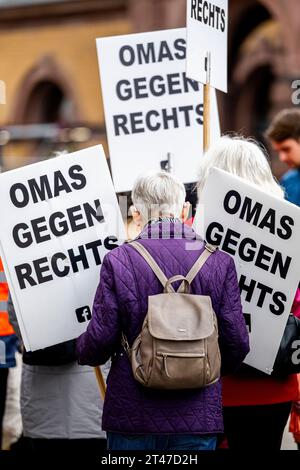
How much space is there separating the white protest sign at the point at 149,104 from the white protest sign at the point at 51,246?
3.91 feet

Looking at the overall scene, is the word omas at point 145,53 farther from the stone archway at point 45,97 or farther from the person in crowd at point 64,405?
the stone archway at point 45,97

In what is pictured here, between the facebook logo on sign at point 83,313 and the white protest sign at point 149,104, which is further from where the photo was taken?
the white protest sign at point 149,104

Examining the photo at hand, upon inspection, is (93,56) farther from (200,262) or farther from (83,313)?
(200,262)

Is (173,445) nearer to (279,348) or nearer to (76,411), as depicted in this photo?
(279,348)

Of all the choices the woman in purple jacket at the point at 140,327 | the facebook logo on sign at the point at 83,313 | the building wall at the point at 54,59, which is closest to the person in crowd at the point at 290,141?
the facebook logo on sign at the point at 83,313

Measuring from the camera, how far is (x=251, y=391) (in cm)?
409

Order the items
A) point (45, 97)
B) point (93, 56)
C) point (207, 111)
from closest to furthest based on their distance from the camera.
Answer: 1. point (207, 111)
2. point (93, 56)
3. point (45, 97)

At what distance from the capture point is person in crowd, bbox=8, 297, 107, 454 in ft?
15.3

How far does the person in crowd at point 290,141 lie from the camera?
20.5ft

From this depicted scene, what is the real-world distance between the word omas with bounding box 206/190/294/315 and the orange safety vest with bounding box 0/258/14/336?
120 centimetres

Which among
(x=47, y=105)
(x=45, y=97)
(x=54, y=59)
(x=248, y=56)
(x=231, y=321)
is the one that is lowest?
(x=47, y=105)

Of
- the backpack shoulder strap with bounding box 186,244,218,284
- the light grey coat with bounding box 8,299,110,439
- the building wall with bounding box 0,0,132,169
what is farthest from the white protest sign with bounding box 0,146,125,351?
the building wall with bounding box 0,0,132,169

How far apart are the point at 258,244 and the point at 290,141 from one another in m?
2.44

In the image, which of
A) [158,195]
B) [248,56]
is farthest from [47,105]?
[158,195]
